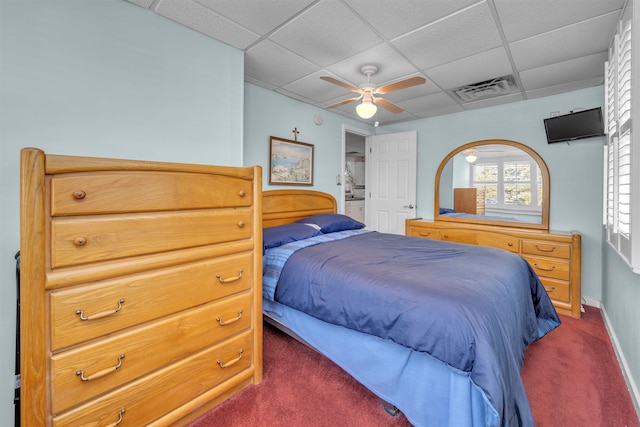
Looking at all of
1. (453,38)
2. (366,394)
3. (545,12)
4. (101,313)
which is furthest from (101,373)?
(545,12)

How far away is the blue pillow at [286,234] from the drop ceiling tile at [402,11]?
1865 mm

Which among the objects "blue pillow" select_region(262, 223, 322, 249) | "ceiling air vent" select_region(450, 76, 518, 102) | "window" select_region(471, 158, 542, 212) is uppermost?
"ceiling air vent" select_region(450, 76, 518, 102)

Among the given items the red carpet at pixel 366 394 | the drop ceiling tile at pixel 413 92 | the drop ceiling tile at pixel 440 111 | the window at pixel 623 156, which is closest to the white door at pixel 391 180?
the drop ceiling tile at pixel 440 111

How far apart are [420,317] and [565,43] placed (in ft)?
8.56

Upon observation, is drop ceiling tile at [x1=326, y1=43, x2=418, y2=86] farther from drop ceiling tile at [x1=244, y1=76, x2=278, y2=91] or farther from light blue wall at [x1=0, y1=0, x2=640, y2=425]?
light blue wall at [x1=0, y1=0, x2=640, y2=425]

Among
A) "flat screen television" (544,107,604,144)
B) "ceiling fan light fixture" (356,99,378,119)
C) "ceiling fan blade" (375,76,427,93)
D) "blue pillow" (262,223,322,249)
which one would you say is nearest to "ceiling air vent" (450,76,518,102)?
"flat screen television" (544,107,604,144)

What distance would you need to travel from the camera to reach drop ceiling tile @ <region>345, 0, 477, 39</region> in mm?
1847

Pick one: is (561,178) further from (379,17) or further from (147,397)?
(147,397)

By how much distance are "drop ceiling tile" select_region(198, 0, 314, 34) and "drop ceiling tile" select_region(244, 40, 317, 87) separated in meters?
0.26

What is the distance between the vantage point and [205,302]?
5.16 feet

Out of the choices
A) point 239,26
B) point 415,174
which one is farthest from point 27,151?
point 415,174

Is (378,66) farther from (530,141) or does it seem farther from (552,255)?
(552,255)

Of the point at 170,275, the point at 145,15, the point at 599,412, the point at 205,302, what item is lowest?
the point at 599,412

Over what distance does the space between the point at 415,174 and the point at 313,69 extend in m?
2.42
